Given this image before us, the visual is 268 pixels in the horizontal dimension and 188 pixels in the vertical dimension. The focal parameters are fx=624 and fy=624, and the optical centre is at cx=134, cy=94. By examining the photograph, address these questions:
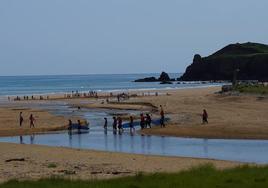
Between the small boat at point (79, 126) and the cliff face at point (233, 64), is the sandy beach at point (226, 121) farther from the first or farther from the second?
the cliff face at point (233, 64)

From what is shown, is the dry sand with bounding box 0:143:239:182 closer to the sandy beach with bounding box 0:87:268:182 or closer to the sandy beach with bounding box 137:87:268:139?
the sandy beach with bounding box 0:87:268:182

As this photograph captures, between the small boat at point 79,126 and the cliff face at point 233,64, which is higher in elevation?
the cliff face at point 233,64

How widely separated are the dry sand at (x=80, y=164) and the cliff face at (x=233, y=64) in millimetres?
118954

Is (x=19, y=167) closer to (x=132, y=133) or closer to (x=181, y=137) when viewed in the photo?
(x=181, y=137)

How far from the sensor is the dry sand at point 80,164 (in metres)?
20.2

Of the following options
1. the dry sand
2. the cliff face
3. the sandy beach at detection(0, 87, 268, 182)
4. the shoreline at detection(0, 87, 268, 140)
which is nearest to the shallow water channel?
the shoreline at detection(0, 87, 268, 140)

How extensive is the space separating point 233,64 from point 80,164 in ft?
463

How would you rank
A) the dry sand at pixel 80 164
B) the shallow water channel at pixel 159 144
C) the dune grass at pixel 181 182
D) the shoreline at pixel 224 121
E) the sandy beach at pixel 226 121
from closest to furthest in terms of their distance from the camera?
the dune grass at pixel 181 182 → the dry sand at pixel 80 164 → the shallow water channel at pixel 159 144 → the shoreline at pixel 224 121 → the sandy beach at pixel 226 121

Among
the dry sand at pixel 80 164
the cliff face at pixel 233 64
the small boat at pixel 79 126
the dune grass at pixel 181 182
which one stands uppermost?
the cliff face at pixel 233 64

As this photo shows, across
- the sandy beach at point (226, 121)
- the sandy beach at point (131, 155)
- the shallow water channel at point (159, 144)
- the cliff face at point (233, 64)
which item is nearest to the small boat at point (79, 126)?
the sandy beach at point (131, 155)

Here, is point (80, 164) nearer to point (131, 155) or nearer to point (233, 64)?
point (131, 155)

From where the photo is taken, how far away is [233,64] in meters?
162

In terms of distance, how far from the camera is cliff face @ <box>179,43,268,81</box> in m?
152

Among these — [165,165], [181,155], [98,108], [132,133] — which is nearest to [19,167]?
[165,165]
